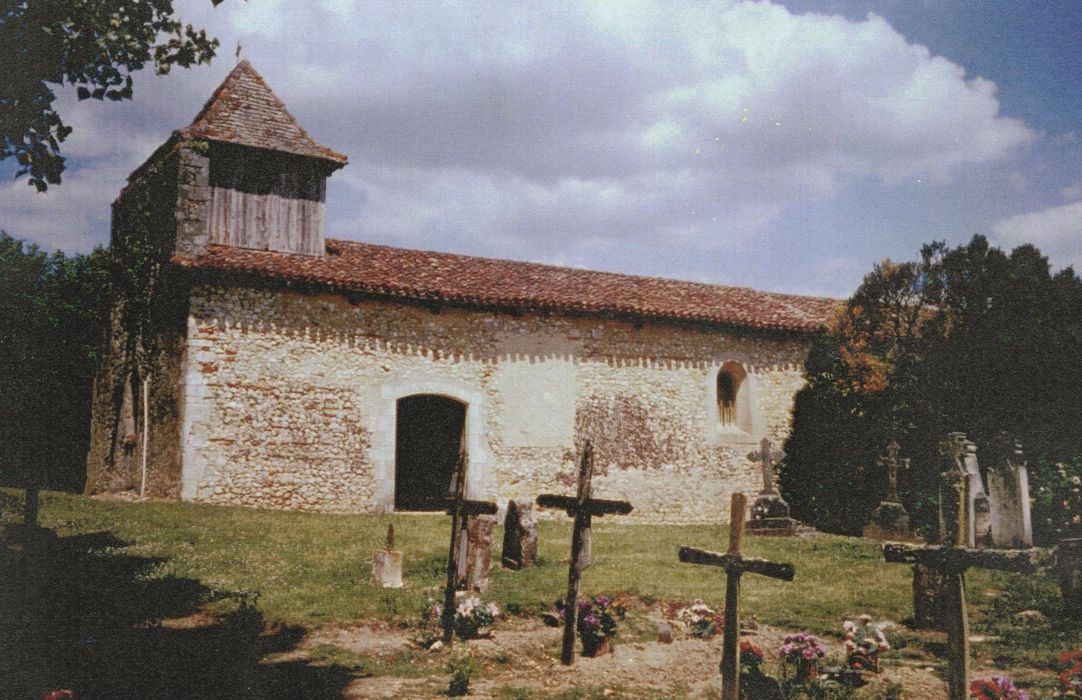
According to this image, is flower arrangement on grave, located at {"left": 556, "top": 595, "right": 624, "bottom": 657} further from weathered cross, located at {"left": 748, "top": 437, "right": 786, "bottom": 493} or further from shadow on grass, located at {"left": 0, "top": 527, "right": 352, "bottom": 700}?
weathered cross, located at {"left": 748, "top": 437, "right": 786, "bottom": 493}

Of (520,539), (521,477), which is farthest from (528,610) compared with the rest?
(521,477)

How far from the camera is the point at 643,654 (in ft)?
24.3

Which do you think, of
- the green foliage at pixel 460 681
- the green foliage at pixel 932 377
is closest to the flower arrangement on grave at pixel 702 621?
the green foliage at pixel 460 681

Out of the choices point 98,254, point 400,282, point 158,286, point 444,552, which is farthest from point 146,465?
point 98,254

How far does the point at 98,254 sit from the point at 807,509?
2145 centimetres

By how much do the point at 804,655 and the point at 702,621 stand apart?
1960 millimetres

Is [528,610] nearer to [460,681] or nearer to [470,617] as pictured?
[470,617]

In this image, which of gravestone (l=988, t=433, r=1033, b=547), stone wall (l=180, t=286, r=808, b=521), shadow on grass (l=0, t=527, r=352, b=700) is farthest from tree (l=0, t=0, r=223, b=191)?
gravestone (l=988, t=433, r=1033, b=547)

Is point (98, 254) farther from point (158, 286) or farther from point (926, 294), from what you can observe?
point (926, 294)

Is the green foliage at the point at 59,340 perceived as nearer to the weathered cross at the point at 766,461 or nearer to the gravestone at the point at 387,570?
the gravestone at the point at 387,570

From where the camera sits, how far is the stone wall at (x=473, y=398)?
14500 mm

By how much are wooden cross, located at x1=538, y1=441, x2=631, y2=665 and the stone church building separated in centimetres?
860

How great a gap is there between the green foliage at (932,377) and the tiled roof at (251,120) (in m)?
12.5

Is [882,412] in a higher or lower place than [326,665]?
higher
